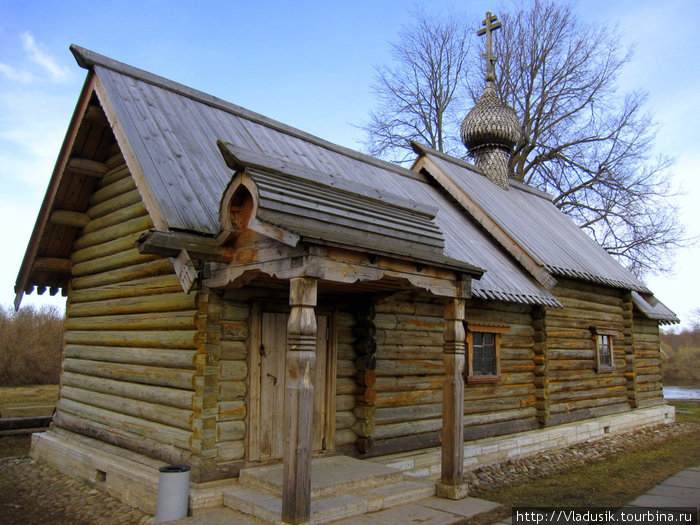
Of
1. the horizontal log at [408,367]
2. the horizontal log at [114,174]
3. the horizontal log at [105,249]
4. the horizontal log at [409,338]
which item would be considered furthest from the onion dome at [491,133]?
the horizontal log at [105,249]

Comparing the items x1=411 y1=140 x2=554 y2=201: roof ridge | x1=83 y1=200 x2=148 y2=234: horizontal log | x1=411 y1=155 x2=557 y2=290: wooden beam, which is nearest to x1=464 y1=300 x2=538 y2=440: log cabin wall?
x1=411 y1=155 x2=557 y2=290: wooden beam

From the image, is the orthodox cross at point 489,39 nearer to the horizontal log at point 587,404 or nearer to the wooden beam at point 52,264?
the horizontal log at point 587,404

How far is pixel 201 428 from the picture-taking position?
6277 millimetres

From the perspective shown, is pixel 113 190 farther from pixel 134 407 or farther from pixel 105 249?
pixel 134 407

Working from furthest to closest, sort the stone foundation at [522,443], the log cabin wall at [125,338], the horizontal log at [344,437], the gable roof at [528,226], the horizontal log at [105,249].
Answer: the gable roof at [528,226], the stone foundation at [522,443], the horizontal log at [105,249], the horizontal log at [344,437], the log cabin wall at [125,338]

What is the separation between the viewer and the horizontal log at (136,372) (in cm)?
670

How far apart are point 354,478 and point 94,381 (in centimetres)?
437

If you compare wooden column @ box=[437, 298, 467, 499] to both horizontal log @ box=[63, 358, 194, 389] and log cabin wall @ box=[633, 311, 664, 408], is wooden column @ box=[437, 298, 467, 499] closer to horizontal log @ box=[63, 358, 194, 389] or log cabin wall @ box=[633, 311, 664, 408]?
horizontal log @ box=[63, 358, 194, 389]

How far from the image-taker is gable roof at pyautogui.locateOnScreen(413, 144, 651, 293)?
1175cm

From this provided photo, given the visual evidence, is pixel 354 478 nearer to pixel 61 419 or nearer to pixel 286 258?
pixel 286 258

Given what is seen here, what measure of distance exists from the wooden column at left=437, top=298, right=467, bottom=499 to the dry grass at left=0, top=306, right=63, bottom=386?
21.6 meters

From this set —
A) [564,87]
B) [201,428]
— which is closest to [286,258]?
[201,428]

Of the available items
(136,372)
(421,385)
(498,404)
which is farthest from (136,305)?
(498,404)

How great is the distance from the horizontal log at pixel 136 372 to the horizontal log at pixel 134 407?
0.86 feet
